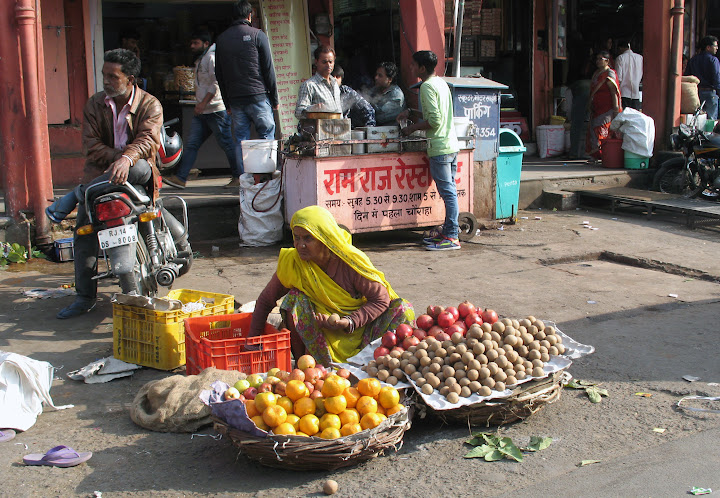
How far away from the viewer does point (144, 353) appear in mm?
4629

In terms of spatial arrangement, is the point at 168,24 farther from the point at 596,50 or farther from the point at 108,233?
the point at 596,50

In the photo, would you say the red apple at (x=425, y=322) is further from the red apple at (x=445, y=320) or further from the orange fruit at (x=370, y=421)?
the orange fruit at (x=370, y=421)

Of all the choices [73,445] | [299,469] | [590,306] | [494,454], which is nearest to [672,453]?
[494,454]

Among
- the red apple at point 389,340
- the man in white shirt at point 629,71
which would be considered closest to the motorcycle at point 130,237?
the red apple at point 389,340

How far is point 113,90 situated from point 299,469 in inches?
133

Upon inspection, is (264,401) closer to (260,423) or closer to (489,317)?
(260,423)

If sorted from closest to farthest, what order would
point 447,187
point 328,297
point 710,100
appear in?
point 328,297 < point 447,187 < point 710,100

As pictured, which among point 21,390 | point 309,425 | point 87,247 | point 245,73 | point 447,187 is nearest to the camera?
point 309,425

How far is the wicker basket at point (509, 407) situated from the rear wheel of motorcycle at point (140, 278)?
8.09ft

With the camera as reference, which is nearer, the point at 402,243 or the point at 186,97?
the point at 402,243

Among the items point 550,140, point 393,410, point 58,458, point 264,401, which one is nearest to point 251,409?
point 264,401

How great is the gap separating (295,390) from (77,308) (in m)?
2.87

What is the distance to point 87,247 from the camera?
18.2 ft

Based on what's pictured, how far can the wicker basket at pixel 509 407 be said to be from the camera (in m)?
3.72
